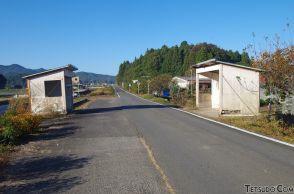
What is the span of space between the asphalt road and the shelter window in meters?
14.7

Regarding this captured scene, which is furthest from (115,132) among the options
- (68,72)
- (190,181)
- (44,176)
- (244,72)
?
(68,72)

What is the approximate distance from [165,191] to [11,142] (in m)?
7.20

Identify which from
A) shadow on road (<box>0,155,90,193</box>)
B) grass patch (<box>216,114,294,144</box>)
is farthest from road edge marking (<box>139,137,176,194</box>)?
grass patch (<box>216,114,294,144</box>)

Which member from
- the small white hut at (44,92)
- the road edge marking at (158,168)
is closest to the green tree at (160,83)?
the small white hut at (44,92)

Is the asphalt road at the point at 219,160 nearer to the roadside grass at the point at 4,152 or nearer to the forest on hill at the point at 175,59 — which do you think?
the roadside grass at the point at 4,152

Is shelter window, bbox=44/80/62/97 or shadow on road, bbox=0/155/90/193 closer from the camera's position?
shadow on road, bbox=0/155/90/193

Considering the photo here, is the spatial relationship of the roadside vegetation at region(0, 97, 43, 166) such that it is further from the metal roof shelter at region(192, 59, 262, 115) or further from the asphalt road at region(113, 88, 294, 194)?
the metal roof shelter at region(192, 59, 262, 115)

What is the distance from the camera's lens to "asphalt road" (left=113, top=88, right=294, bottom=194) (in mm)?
6779

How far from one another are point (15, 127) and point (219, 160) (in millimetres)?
7282

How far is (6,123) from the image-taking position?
13.0 metres

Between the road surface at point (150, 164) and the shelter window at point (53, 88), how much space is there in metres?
14.0

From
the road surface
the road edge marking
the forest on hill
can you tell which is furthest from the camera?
the forest on hill

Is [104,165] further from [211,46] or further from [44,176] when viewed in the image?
[211,46]

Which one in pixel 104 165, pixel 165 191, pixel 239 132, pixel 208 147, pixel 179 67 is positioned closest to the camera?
pixel 165 191
